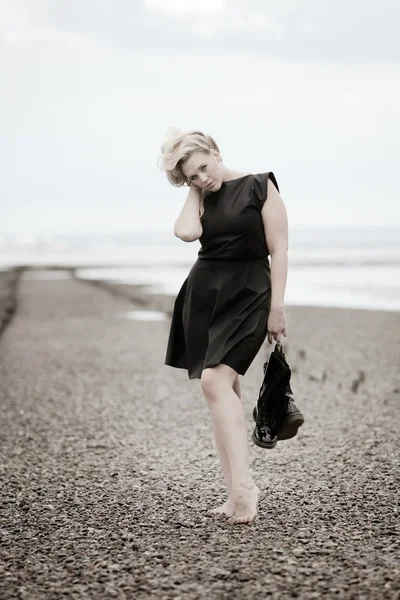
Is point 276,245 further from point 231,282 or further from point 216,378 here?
point 216,378

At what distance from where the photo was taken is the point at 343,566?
138 inches

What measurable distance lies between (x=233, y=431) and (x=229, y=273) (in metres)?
0.83

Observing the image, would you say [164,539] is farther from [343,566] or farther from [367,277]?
[367,277]

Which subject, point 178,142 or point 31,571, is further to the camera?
point 178,142

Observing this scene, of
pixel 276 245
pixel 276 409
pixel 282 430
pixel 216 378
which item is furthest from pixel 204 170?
pixel 282 430

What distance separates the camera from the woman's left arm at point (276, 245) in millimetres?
4129

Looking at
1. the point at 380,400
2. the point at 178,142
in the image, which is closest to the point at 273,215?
the point at 178,142

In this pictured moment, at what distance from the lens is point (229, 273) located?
4203mm

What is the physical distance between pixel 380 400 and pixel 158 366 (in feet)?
12.4

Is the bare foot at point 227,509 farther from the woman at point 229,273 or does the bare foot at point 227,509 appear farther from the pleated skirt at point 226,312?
the pleated skirt at point 226,312

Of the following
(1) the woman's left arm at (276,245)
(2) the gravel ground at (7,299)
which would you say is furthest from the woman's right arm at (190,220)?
(2) the gravel ground at (7,299)

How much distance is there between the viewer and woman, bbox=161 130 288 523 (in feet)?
13.5

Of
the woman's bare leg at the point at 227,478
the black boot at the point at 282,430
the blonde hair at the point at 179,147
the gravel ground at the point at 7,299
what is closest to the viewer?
the blonde hair at the point at 179,147

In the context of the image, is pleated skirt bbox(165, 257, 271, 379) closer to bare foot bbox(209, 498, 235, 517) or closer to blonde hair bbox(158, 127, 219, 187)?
blonde hair bbox(158, 127, 219, 187)
